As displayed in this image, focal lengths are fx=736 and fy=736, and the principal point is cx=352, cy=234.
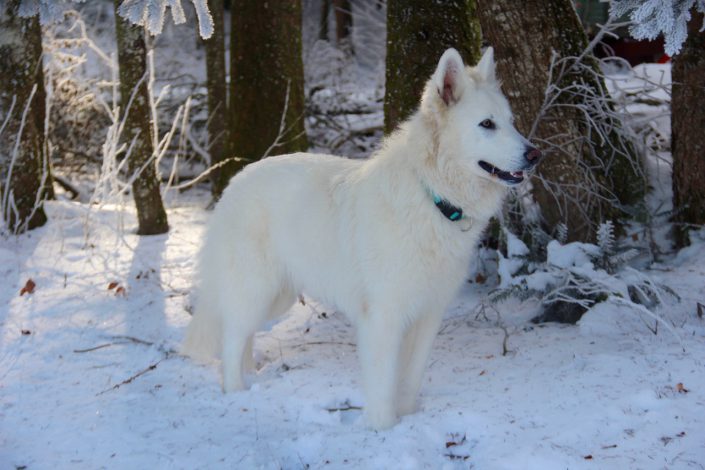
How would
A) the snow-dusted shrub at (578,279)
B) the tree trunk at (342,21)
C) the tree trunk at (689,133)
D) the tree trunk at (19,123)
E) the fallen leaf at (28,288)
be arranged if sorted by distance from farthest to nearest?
the tree trunk at (342,21) < the tree trunk at (19,123) < the fallen leaf at (28,288) < the tree trunk at (689,133) < the snow-dusted shrub at (578,279)

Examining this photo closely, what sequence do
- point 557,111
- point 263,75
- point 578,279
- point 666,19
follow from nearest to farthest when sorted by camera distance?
point 666,19, point 578,279, point 557,111, point 263,75

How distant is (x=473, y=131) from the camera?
3.60m

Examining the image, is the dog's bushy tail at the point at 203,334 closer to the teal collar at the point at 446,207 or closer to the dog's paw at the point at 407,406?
the dog's paw at the point at 407,406

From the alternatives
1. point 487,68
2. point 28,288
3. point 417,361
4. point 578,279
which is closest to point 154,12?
point 487,68

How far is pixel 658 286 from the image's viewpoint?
472 cm

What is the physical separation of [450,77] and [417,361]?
1522 millimetres

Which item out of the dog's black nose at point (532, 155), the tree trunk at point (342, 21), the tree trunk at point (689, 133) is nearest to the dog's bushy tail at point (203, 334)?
the dog's black nose at point (532, 155)

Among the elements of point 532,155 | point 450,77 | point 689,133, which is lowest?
point 689,133

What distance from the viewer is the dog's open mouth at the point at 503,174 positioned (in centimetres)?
362

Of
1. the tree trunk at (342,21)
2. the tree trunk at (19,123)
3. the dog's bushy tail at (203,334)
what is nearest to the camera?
the dog's bushy tail at (203,334)

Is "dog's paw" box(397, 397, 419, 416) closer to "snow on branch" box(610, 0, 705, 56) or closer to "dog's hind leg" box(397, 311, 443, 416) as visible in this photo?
"dog's hind leg" box(397, 311, 443, 416)

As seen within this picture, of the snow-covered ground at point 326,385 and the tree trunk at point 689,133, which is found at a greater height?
the tree trunk at point 689,133

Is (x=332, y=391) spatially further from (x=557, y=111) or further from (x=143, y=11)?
(x=557, y=111)

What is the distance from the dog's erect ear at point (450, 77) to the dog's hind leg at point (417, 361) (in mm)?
1152
